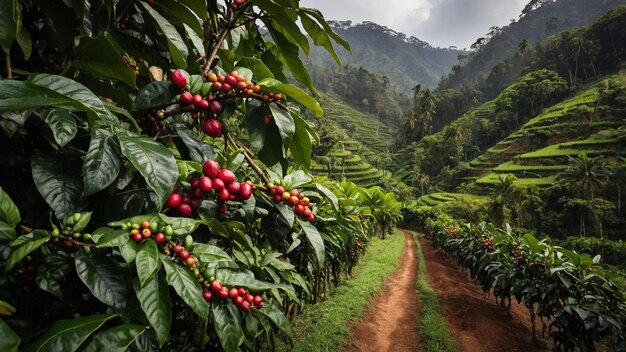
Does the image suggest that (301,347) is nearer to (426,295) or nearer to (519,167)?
(426,295)

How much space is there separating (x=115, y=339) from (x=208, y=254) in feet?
1.06

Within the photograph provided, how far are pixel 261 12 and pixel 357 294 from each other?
686 cm

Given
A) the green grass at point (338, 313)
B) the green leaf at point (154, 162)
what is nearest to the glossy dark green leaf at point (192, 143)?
the green leaf at point (154, 162)

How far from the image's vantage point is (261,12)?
1.29 m

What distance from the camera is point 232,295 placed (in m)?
1.16

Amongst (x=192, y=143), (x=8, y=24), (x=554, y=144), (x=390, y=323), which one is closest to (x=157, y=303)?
(x=192, y=143)

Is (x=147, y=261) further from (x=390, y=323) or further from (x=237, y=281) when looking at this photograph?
(x=390, y=323)

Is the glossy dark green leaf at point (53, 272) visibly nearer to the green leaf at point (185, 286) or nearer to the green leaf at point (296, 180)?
the green leaf at point (185, 286)

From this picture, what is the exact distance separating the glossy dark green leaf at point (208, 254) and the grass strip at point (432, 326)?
211 inches

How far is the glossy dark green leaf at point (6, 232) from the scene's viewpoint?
29.2 inches

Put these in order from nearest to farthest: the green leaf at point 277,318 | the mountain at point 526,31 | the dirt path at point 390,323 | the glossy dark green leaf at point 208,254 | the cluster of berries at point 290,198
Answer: the glossy dark green leaf at point 208,254, the cluster of berries at point 290,198, the green leaf at point 277,318, the dirt path at point 390,323, the mountain at point 526,31

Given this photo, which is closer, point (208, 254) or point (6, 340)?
point (6, 340)

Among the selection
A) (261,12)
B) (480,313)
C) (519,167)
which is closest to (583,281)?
(480,313)

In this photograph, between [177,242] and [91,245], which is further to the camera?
[177,242]
